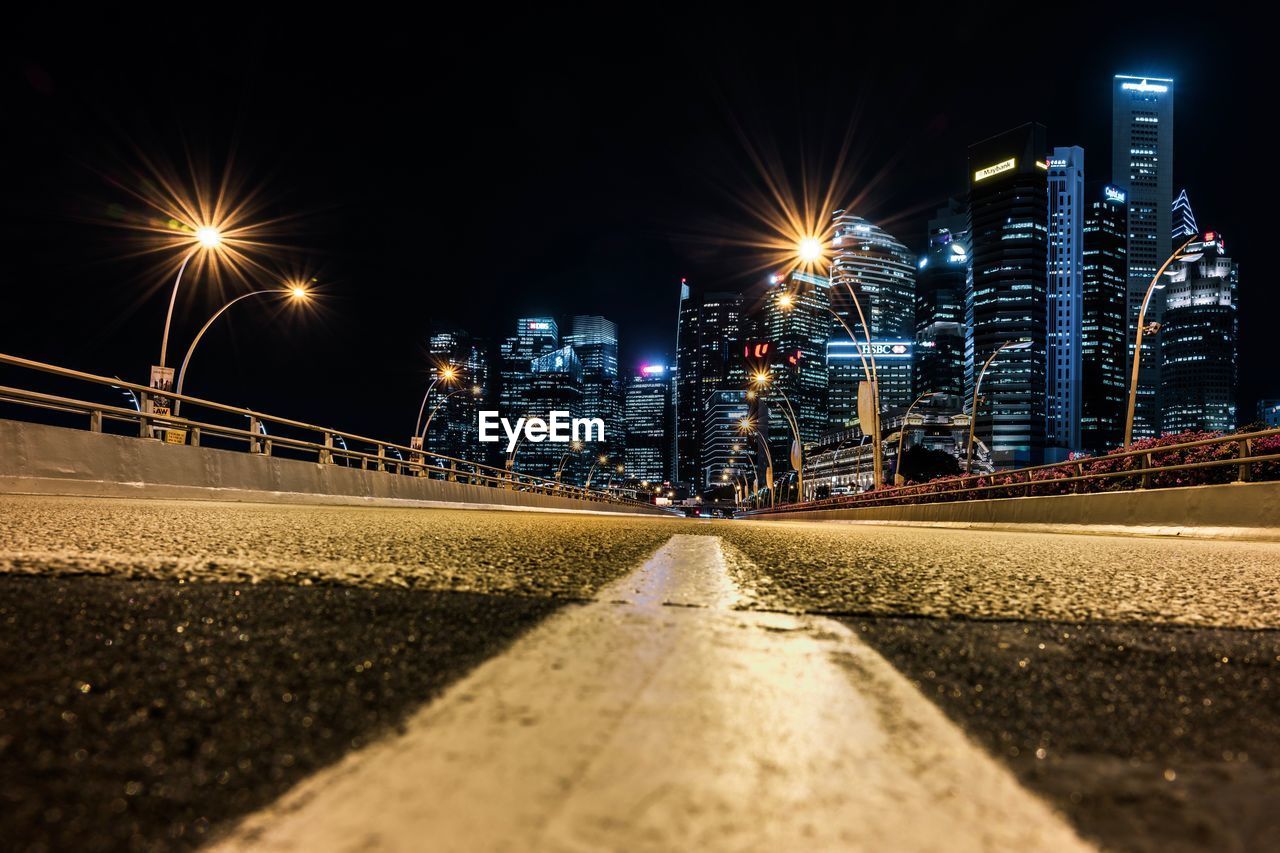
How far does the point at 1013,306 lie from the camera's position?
160m

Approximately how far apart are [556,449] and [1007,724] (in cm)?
17324

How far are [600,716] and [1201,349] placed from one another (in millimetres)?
233572

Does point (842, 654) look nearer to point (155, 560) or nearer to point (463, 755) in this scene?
point (463, 755)

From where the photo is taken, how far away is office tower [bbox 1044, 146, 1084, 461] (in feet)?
557

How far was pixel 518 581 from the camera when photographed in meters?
2.29

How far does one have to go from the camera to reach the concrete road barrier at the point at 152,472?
891 cm

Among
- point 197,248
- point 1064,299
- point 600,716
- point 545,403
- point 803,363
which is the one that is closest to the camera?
point 600,716

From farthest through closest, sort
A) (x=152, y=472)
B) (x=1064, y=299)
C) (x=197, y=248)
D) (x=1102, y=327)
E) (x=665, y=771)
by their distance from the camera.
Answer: (x=1064, y=299) → (x=1102, y=327) → (x=197, y=248) → (x=152, y=472) → (x=665, y=771)

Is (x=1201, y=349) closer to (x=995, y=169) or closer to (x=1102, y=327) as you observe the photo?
(x=1102, y=327)

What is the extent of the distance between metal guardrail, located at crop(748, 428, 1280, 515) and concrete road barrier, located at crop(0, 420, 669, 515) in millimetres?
13993

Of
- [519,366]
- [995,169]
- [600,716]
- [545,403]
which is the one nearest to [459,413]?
[545,403]

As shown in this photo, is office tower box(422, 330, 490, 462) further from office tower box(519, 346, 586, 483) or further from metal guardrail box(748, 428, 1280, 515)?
metal guardrail box(748, 428, 1280, 515)

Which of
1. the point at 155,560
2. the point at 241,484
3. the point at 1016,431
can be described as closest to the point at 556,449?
the point at 1016,431

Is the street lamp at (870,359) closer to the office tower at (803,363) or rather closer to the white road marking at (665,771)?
the white road marking at (665,771)
